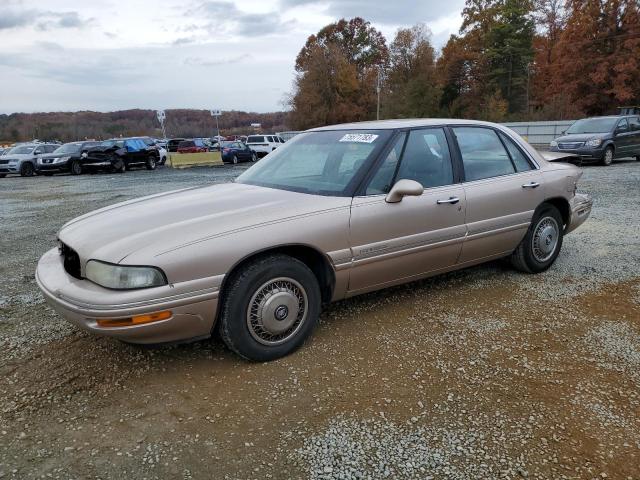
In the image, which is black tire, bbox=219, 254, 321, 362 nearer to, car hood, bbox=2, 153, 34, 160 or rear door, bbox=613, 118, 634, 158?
rear door, bbox=613, 118, 634, 158

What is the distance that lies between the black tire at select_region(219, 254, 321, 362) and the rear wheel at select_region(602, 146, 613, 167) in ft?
48.2

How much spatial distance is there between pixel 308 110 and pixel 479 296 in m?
54.2

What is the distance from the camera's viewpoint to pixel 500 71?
1933 inches

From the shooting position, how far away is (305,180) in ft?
12.5

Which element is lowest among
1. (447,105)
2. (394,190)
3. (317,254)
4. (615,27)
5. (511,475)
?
(511,475)

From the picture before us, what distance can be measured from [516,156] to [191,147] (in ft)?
93.5

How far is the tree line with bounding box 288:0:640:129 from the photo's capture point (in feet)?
112

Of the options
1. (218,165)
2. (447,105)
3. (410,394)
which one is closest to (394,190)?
(410,394)

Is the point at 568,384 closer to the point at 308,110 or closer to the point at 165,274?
the point at 165,274

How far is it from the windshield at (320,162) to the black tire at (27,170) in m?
21.4

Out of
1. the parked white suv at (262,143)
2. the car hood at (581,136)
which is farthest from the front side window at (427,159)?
the parked white suv at (262,143)

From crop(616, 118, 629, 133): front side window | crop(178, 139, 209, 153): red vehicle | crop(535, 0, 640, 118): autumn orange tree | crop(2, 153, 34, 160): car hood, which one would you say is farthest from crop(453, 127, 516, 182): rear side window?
crop(535, 0, 640, 118): autumn orange tree

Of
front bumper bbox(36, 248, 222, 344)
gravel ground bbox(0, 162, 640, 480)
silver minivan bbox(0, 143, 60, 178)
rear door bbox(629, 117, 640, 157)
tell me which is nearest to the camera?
gravel ground bbox(0, 162, 640, 480)

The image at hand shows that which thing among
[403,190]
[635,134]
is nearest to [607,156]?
[635,134]
